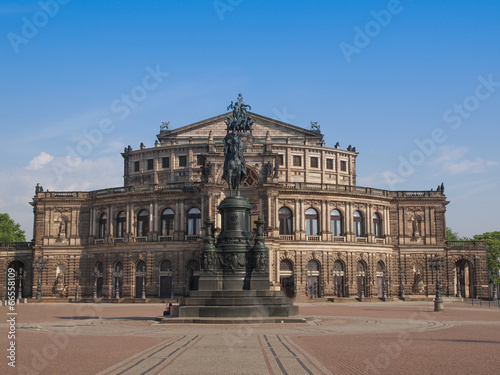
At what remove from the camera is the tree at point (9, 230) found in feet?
365

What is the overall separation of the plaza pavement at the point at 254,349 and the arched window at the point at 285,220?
47.5 meters

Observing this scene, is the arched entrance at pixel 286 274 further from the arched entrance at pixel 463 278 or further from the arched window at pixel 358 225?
the arched entrance at pixel 463 278

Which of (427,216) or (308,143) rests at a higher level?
(308,143)

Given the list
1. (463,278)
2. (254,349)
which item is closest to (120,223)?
(463,278)

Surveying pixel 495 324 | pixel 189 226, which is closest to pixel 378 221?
pixel 189 226

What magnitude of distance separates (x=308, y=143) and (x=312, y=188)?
1471 cm

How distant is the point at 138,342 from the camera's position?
23312 mm

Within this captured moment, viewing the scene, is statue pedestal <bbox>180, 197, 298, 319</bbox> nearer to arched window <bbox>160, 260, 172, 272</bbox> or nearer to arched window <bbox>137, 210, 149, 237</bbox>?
arched window <bbox>160, 260, 172, 272</bbox>

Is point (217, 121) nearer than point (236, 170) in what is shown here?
No

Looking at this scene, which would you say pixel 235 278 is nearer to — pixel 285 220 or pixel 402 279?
pixel 285 220

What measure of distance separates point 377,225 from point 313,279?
12.6 meters

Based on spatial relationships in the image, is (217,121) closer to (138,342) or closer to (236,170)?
(236,170)

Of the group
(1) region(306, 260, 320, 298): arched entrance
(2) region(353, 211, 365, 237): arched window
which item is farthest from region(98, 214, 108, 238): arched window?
(2) region(353, 211, 365, 237): arched window

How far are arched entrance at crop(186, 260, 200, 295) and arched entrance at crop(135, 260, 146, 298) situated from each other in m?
6.12
